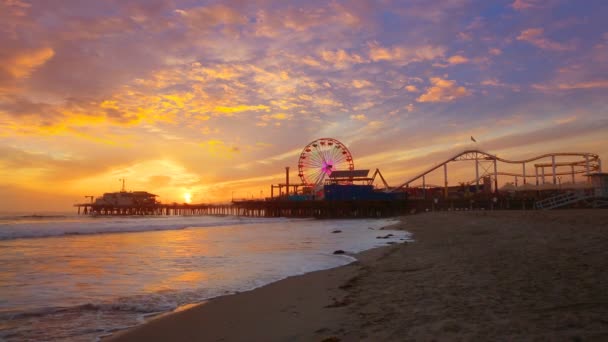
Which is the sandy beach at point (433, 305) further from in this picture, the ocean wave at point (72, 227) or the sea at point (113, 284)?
the ocean wave at point (72, 227)

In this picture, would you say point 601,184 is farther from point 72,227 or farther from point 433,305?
point 72,227

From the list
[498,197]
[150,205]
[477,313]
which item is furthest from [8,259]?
[150,205]

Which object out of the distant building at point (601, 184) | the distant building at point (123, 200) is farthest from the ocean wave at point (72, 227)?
the distant building at point (123, 200)

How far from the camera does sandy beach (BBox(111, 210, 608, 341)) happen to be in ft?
11.2

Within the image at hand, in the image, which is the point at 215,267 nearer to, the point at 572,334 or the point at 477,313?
the point at 477,313

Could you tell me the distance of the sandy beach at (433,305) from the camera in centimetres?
342

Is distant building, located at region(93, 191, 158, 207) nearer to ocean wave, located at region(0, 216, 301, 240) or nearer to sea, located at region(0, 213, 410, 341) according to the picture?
ocean wave, located at region(0, 216, 301, 240)

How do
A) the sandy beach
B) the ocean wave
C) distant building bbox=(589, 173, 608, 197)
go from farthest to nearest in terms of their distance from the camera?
distant building bbox=(589, 173, 608, 197)
the ocean wave
the sandy beach

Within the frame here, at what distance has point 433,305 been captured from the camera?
4.53m

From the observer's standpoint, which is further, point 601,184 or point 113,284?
point 601,184

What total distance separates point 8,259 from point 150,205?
338 feet

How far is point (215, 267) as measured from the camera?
10117 millimetres

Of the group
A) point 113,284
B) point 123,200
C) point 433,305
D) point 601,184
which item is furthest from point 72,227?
point 123,200

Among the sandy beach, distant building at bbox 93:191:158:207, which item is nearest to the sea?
the sandy beach
